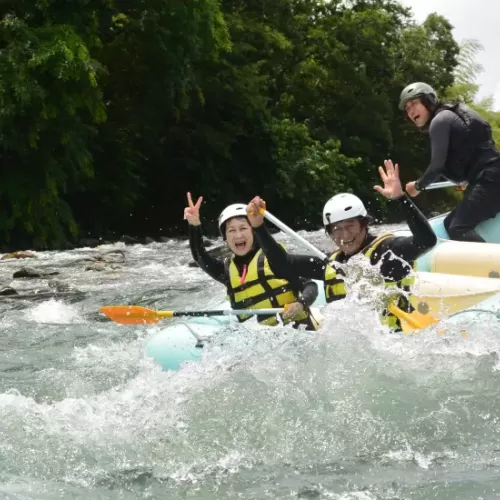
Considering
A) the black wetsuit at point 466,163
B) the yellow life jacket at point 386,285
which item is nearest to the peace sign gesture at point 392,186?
the yellow life jacket at point 386,285

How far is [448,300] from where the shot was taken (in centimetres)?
513

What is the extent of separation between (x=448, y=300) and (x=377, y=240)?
0.63 m

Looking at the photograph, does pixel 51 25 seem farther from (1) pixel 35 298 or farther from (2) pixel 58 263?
(1) pixel 35 298

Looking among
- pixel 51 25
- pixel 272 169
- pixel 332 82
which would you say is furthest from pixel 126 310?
pixel 332 82

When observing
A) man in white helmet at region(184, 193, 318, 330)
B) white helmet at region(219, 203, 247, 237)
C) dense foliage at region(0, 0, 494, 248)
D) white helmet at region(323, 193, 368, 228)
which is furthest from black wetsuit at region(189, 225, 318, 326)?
dense foliage at region(0, 0, 494, 248)

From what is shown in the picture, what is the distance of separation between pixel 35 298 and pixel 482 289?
537 cm

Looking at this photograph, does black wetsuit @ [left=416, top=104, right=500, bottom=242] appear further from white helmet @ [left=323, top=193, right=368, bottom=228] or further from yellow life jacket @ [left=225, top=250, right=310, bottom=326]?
yellow life jacket @ [left=225, top=250, right=310, bottom=326]

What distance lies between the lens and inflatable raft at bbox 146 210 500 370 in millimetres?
5031

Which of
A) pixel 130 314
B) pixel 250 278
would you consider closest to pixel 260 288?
pixel 250 278

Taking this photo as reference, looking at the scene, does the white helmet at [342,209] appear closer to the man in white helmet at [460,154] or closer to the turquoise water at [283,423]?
the turquoise water at [283,423]

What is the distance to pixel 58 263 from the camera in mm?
12680

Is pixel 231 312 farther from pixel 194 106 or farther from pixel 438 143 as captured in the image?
pixel 194 106

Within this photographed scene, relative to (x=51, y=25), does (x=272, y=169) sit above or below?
below

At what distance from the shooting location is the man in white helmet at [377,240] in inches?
182
